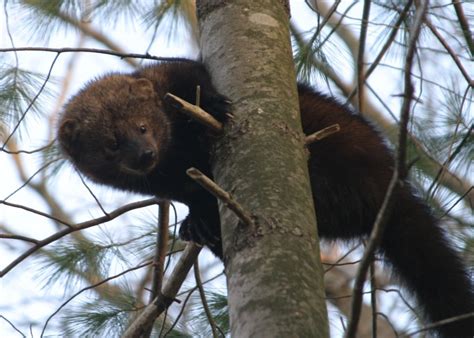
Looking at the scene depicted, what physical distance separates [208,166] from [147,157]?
11.7 inches

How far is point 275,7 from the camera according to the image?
293 cm

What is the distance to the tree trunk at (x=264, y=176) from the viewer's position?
195 cm

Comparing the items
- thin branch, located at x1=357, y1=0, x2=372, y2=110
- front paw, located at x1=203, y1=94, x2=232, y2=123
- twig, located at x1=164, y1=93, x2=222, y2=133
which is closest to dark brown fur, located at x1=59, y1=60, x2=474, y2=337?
thin branch, located at x1=357, y1=0, x2=372, y2=110

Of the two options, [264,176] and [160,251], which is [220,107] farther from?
[160,251]

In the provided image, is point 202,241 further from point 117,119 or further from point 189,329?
point 117,119

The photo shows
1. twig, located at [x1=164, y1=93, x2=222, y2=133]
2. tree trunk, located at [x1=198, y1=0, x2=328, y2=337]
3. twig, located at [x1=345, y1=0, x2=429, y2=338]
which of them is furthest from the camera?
twig, located at [x1=164, y1=93, x2=222, y2=133]

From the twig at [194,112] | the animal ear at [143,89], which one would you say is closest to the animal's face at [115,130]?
the animal ear at [143,89]

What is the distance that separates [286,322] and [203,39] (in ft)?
4.70

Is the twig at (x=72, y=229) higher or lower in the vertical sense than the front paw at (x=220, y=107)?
lower

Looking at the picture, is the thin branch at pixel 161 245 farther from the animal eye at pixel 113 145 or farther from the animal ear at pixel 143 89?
the animal ear at pixel 143 89

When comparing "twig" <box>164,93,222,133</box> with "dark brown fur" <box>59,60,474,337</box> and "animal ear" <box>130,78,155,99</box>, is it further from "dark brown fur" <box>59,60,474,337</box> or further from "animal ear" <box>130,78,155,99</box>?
"animal ear" <box>130,78,155,99</box>

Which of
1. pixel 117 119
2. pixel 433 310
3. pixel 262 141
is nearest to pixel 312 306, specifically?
pixel 262 141

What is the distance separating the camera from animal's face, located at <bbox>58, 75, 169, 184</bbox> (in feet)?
12.2

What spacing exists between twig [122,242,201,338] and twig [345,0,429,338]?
1408 mm
